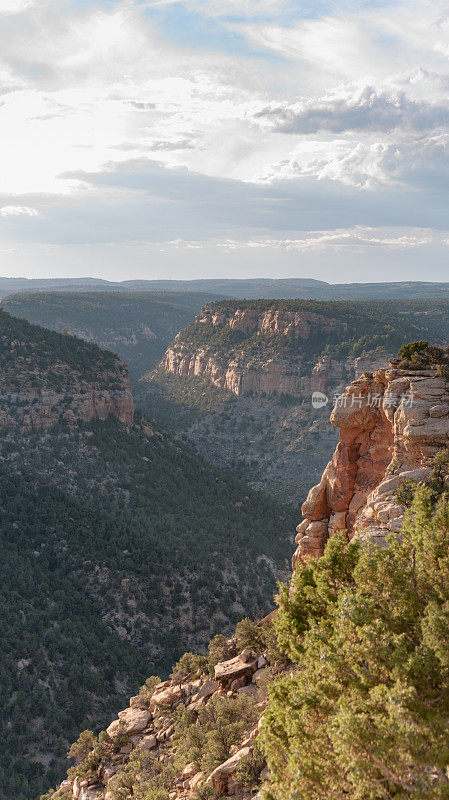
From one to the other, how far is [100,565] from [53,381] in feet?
97.9

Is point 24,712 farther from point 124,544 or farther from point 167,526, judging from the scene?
point 167,526

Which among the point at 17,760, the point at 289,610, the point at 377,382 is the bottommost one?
the point at 17,760

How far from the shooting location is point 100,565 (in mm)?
46812

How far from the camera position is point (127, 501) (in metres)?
58.7

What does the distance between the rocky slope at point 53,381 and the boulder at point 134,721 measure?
139 feet

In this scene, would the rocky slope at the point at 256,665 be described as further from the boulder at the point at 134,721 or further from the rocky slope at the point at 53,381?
the rocky slope at the point at 53,381

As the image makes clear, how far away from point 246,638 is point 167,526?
30.5 meters

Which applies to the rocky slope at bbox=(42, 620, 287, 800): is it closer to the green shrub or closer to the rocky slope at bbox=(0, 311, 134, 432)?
the green shrub

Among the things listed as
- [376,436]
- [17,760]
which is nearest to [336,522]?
[376,436]

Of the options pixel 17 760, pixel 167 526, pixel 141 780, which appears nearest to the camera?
pixel 141 780

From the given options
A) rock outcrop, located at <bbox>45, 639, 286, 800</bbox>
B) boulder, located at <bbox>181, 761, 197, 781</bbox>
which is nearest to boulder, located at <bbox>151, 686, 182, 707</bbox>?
rock outcrop, located at <bbox>45, 639, 286, 800</bbox>

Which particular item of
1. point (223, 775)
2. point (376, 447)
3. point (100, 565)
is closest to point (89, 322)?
point (100, 565)

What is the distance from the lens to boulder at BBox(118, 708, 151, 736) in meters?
24.3

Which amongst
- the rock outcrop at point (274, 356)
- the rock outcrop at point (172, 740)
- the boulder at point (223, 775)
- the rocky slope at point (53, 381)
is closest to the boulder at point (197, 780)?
the rock outcrop at point (172, 740)
